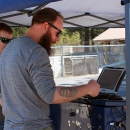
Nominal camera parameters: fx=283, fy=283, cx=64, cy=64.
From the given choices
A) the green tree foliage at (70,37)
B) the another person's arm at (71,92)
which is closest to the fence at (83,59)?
the another person's arm at (71,92)

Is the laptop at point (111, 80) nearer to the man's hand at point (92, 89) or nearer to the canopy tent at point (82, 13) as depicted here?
the man's hand at point (92, 89)

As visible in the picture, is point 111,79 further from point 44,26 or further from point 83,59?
point 83,59

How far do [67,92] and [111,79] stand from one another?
1312 millimetres

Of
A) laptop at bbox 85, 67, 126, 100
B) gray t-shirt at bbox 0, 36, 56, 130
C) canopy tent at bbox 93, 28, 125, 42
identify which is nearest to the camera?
gray t-shirt at bbox 0, 36, 56, 130

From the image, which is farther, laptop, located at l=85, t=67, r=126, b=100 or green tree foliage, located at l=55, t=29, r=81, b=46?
green tree foliage, located at l=55, t=29, r=81, b=46

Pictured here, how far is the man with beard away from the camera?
5.09 ft

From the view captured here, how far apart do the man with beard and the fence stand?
37.5ft

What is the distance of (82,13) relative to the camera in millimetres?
4719

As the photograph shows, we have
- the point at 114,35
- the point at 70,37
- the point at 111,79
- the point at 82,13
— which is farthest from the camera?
the point at 70,37

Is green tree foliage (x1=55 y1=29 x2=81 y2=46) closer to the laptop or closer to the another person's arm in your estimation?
the laptop

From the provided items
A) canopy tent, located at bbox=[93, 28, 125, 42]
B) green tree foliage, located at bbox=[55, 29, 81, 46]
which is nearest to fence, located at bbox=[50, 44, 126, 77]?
canopy tent, located at bbox=[93, 28, 125, 42]

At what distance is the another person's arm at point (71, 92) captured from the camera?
1574 mm

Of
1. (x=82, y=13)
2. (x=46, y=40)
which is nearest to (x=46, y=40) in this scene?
(x=46, y=40)

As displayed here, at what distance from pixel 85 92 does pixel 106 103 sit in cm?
74
